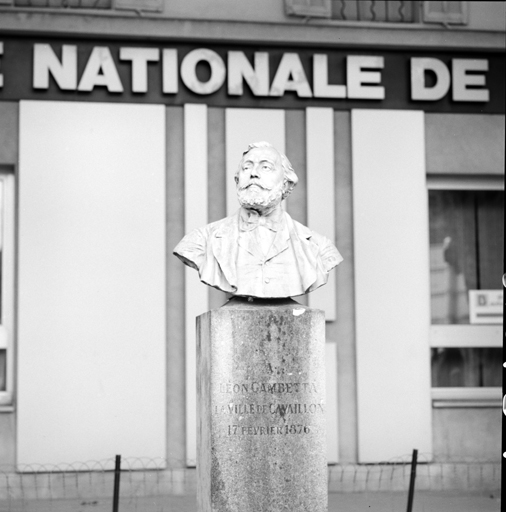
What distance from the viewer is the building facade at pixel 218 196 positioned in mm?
9406

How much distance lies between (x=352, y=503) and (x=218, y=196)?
2.95 metres

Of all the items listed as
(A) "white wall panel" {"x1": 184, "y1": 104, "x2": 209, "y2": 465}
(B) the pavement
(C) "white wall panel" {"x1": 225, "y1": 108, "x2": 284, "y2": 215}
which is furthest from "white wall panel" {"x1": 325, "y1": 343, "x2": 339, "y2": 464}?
(C) "white wall panel" {"x1": 225, "y1": 108, "x2": 284, "y2": 215}

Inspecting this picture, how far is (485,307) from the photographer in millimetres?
10281

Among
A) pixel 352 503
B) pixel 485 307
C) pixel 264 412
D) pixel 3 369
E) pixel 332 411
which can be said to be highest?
pixel 485 307

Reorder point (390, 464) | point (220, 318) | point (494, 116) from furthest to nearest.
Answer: point (494, 116) → point (390, 464) → point (220, 318)

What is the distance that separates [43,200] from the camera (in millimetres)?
9461

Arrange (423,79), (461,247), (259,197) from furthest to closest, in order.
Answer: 1. (461,247)
2. (423,79)
3. (259,197)

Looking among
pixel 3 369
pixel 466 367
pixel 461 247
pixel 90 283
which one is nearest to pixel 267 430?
pixel 90 283

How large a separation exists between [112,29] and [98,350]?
2854 mm

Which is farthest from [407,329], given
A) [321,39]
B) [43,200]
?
[43,200]

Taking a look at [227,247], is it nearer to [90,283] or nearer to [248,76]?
[90,283]

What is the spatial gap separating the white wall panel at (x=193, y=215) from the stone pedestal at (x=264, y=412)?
3033 millimetres

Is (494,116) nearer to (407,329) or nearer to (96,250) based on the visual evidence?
(407,329)

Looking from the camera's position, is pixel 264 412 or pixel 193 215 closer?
pixel 264 412
